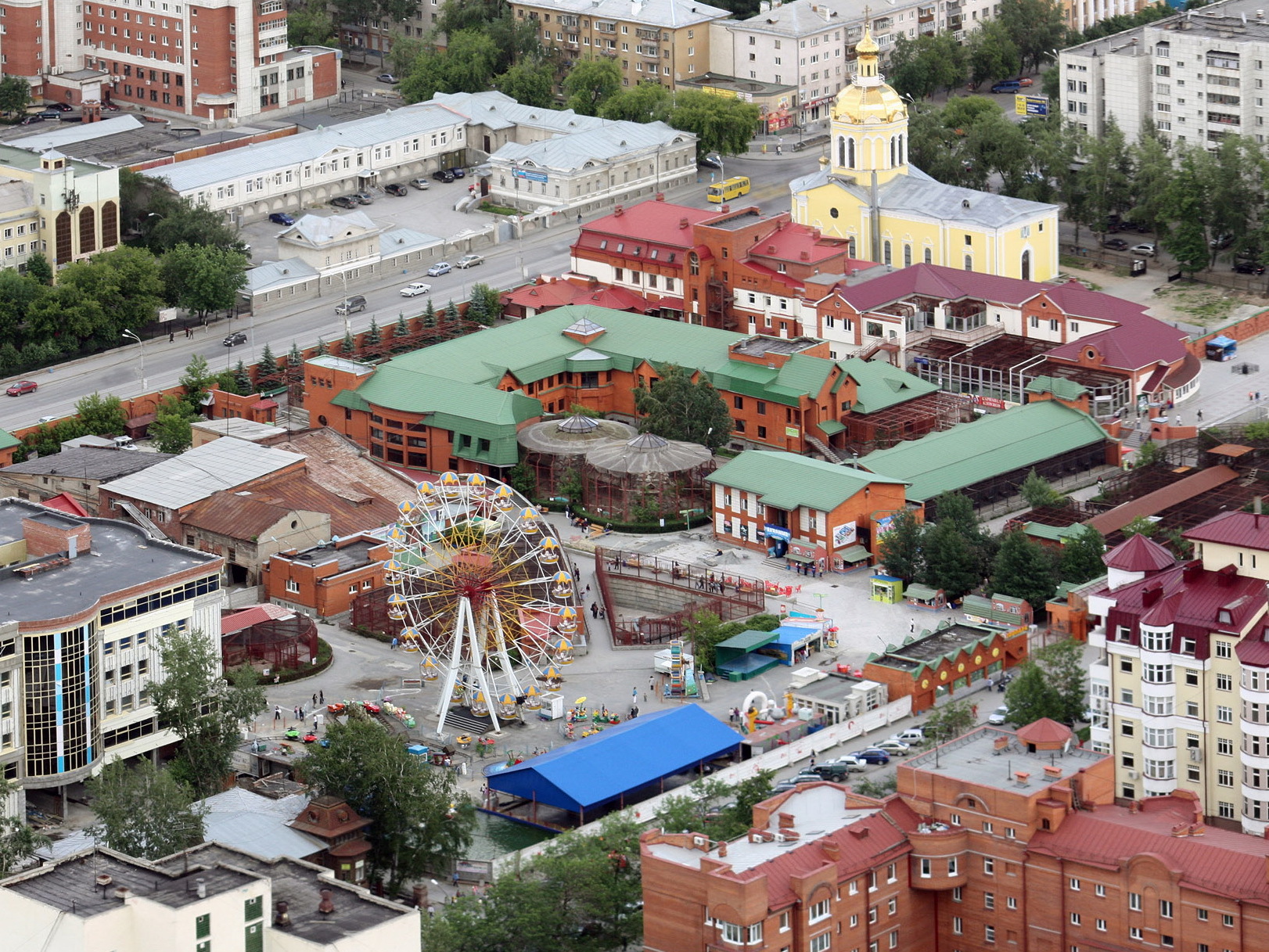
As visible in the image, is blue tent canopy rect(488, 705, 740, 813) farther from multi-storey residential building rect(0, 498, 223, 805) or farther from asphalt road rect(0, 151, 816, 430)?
asphalt road rect(0, 151, 816, 430)

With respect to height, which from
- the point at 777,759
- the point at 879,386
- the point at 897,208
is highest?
the point at 897,208

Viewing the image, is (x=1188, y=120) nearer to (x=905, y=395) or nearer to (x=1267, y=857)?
(x=905, y=395)

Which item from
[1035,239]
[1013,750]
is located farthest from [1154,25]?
[1013,750]

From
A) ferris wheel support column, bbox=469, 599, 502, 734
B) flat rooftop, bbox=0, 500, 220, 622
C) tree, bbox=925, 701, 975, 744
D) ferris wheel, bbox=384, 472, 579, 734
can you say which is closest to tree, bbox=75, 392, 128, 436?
flat rooftop, bbox=0, 500, 220, 622

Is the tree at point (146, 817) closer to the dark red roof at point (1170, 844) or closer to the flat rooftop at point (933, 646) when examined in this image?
the dark red roof at point (1170, 844)

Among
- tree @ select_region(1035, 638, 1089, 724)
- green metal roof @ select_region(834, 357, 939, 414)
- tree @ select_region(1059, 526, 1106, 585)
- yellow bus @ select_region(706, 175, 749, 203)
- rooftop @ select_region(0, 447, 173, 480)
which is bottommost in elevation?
tree @ select_region(1035, 638, 1089, 724)

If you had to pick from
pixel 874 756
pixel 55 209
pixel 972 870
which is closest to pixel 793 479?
pixel 874 756

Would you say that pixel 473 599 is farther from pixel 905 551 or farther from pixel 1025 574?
pixel 1025 574

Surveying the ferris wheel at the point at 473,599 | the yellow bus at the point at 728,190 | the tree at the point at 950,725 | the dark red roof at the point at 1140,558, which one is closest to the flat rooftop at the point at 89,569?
the ferris wheel at the point at 473,599
